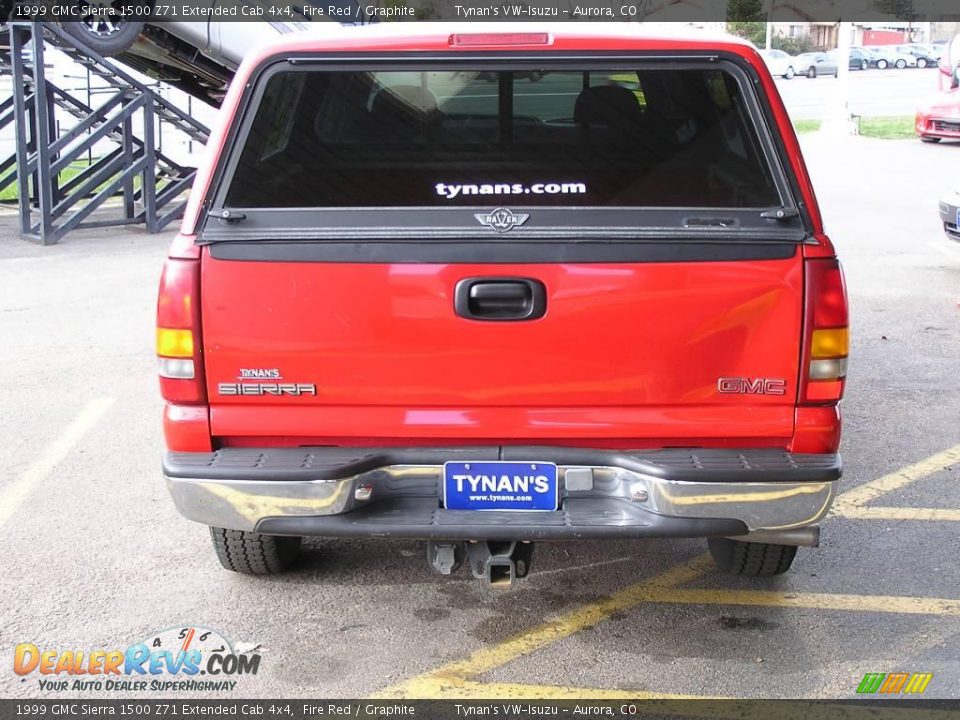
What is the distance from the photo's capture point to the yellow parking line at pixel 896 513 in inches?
190

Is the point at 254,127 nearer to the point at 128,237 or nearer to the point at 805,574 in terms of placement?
the point at 805,574

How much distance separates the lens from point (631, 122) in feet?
12.6

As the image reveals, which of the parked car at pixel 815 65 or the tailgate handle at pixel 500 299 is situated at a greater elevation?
the tailgate handle at pixel 500 299

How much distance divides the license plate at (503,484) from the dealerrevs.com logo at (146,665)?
2.96 feet

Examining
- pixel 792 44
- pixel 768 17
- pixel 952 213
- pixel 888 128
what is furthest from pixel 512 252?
pixel 792 44

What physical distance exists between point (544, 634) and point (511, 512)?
0.64 metres

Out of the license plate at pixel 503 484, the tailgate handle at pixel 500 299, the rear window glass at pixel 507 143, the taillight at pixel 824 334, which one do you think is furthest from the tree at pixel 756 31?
the license plate at pixel 503 484

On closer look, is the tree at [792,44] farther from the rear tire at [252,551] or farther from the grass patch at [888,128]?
the rear tire at [252,551]

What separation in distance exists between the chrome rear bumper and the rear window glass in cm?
77

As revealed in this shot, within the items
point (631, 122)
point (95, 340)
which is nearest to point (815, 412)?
point (631, 122)

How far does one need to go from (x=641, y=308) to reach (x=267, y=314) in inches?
43.5

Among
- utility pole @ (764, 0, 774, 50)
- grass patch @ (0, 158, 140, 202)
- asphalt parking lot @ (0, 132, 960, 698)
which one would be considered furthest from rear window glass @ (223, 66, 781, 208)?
utility pole @ (764, 0, 774, 50)

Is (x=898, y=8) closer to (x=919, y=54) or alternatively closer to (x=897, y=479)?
(x=919, y=54)

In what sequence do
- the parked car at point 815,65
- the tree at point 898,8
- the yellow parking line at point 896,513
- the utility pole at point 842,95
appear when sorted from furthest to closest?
the tree at point 898,8 < the parked car at point 815,65 < the utility pole at point 842,95 < the yellow parking line at point 896,513
